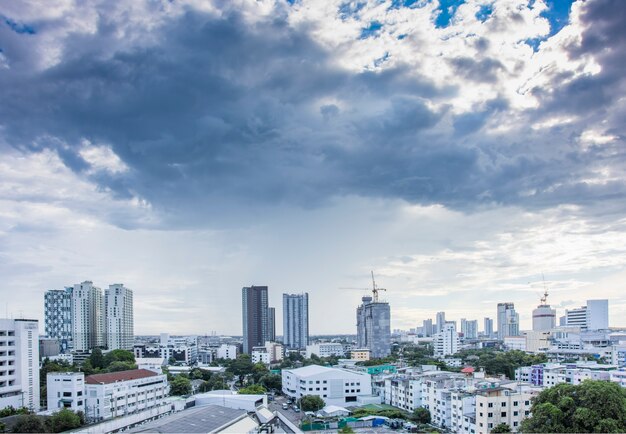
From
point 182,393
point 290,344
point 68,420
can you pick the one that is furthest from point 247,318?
point 68,420

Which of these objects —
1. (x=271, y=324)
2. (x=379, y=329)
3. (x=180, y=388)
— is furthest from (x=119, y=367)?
(x=271, y=324)

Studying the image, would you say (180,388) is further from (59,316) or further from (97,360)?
(59,316)

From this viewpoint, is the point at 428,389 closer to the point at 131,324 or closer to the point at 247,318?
the point at 131,324

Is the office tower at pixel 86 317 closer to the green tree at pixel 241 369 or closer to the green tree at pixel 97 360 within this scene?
the green tree at pixel 97 360

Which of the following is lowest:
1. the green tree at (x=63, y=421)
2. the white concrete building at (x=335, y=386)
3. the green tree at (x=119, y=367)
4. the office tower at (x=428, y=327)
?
the office tower at (x=428, y=327)

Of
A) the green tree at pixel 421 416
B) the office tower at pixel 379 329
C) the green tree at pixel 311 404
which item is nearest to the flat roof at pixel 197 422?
the green tree at pixel 311 404

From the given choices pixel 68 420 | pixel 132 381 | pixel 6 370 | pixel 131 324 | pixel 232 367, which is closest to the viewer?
pixel 68 420
